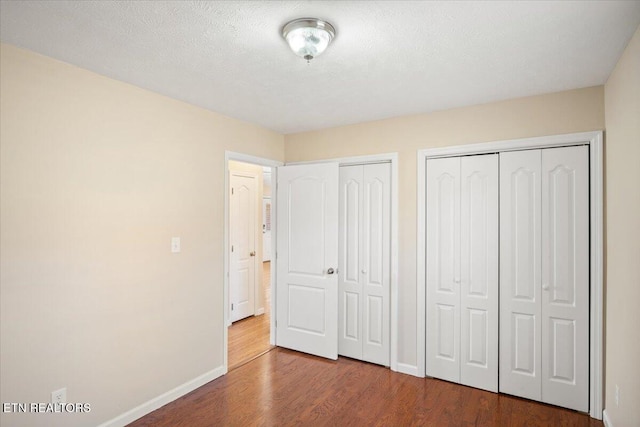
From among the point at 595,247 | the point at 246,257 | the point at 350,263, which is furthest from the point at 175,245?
the point at 595,247

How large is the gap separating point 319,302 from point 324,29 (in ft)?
8.94

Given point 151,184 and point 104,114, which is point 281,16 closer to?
point 104,114

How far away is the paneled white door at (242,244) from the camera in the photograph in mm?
4746

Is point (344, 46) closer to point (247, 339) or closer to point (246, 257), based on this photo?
point (247, 339)

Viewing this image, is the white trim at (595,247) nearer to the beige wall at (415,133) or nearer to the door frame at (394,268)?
the beige wall at (415,133)

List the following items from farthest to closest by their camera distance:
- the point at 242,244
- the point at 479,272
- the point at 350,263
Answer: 1. the point at 242,244
2. the point at 350,263
3. the point at 479,272

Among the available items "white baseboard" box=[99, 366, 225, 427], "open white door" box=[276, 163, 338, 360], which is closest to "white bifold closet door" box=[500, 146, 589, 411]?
"open white door" box=[276, 163, 338, 360]

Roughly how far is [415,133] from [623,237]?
1775mm

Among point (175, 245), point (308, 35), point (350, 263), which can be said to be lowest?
point (350, 263)

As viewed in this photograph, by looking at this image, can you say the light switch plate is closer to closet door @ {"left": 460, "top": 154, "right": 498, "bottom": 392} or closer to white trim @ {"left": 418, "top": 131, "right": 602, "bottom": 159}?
white trim @ {"left": 418, "top": 131, "right": 602, "bottom": 159}

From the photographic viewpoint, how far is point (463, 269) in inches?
121

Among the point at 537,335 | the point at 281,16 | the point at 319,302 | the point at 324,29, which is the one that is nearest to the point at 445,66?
the point at 324,29

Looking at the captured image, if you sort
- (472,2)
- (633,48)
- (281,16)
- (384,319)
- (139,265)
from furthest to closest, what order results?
1. (384,319)
2. (139,265)
3. (633,48)
4. (281,16)
5. (472,2)

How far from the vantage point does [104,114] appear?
237 centimetres
